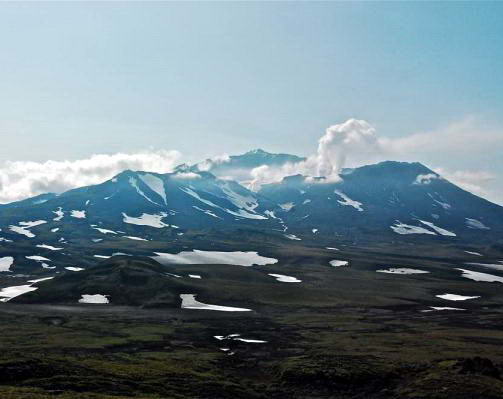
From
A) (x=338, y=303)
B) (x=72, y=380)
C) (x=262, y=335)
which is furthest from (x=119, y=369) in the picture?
(x=338, y=303)

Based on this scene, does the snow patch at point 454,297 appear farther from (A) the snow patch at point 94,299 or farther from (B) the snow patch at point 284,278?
(A) the snow patch at point 94,299

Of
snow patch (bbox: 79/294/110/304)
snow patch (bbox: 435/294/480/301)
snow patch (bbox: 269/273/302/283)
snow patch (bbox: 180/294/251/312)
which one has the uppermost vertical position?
snow patch (bbox: 435/294/480/301)

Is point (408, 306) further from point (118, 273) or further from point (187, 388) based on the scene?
point (187, 388)

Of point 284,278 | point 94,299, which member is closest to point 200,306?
point 94,299

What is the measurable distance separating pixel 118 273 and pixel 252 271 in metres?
55.5

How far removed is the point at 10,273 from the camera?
642ft

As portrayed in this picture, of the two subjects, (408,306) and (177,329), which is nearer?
(177,329)

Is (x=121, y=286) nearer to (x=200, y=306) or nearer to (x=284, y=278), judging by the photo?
(x=200, y=306)

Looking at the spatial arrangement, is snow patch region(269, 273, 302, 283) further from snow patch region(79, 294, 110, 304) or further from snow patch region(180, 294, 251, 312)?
snow patch region(79, 294, 110, 304)

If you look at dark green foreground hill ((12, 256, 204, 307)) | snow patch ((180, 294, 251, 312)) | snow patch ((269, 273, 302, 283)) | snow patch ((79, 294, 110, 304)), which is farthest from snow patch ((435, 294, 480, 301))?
snow patch ((79, 294, 110, 304))

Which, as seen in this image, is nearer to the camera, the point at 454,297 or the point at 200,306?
the point at 200,306

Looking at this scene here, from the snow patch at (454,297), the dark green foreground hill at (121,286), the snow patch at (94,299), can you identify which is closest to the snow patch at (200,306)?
the dark green foreground hill at (121,286)

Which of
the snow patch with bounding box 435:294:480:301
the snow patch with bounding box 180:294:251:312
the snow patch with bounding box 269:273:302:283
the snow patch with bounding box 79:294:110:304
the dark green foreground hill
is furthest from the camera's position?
the snow patch with bounding box 269:273:302:283

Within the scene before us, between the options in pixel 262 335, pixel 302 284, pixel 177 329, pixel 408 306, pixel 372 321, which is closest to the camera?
pixel 262 335
